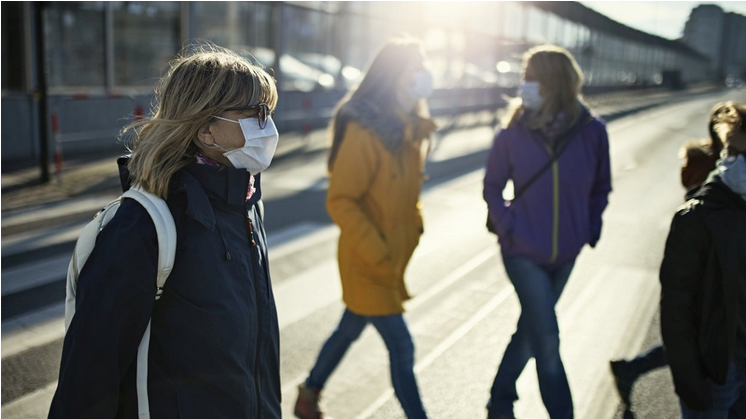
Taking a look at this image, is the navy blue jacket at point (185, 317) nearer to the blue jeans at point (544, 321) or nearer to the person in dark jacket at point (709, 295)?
the person in dark jacket at point (709, 295)

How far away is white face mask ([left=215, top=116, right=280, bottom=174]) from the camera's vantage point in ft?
6.53

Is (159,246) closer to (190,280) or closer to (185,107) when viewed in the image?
(190,280)

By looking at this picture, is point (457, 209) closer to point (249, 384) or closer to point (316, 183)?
point (316, 183)

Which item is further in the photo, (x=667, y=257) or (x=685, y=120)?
(x=685, y=120)

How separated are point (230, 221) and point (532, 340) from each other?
1.87 meters

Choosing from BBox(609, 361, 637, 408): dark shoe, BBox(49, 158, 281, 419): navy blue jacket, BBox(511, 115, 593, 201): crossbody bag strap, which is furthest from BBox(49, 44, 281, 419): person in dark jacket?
BBox(609, 361, 637, 408): dark shoe

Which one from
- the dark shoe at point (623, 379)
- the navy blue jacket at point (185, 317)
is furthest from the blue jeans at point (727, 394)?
the navy blue jacket at point (185, 317)

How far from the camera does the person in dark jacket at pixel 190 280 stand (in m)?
1.67

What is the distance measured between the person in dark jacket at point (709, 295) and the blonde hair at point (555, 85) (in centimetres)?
90

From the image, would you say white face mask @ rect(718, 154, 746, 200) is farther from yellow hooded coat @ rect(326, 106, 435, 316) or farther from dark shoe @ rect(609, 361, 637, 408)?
dark shoe @ rect(609, 361, 637, 408)

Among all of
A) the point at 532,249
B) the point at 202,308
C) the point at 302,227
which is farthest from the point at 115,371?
the point at 302,227

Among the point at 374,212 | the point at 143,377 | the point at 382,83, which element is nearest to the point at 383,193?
the point at 374,212

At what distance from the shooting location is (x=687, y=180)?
3.53 meters

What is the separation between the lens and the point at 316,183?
11.7 m
